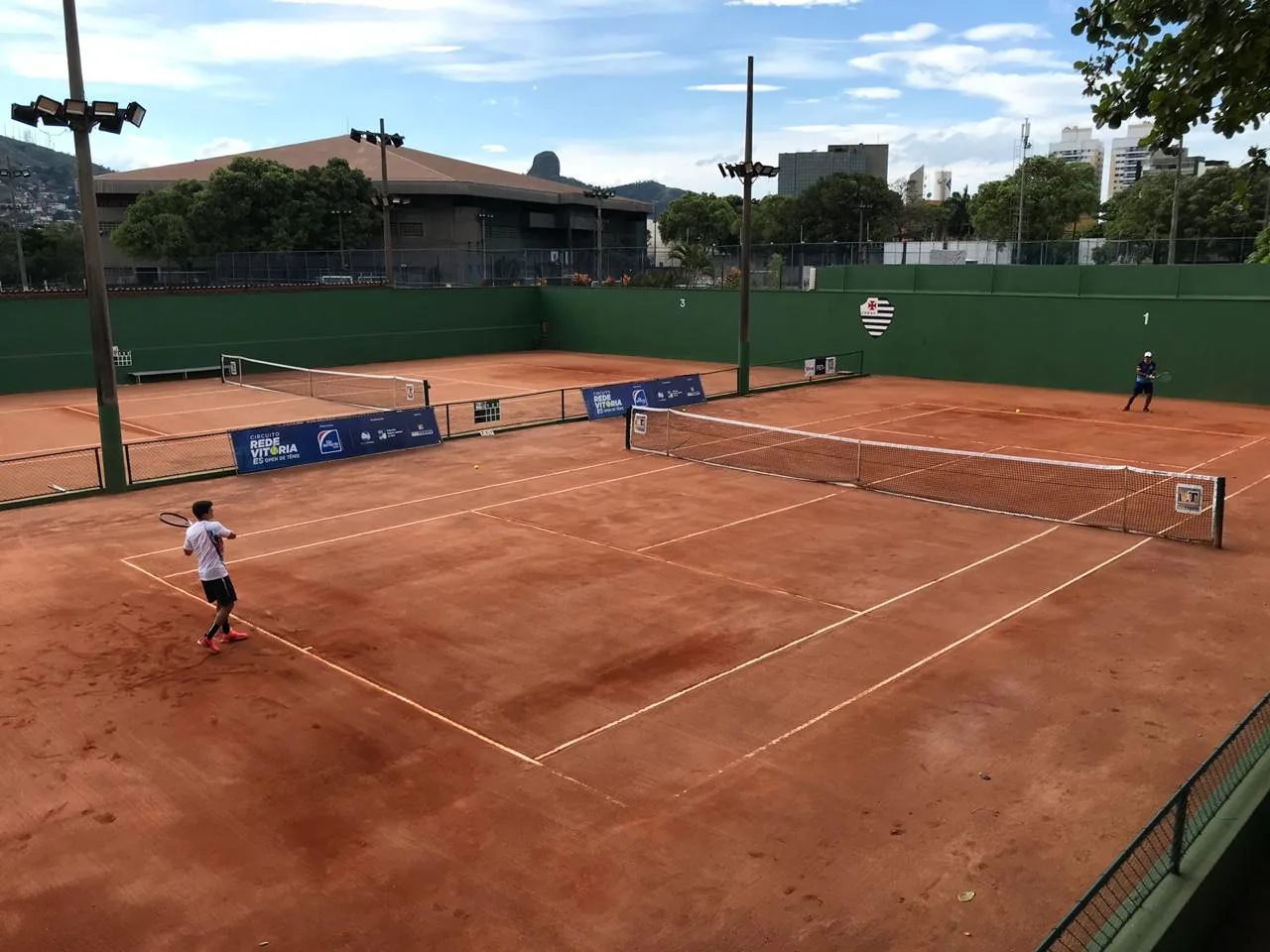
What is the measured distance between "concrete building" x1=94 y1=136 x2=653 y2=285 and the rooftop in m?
0.09

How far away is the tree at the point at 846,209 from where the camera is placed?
10156 cm

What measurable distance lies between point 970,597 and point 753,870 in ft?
23.7

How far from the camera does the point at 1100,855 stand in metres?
7.66

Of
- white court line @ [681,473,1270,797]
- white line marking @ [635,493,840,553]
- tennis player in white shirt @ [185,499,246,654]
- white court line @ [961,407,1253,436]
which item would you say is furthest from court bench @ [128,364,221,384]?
white court line @ [681,473,1270,797]

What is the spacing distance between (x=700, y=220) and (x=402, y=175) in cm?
3682

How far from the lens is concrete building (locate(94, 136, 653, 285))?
60219 millimetres

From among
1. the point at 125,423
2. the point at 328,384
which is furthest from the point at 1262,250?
the point at 125,423

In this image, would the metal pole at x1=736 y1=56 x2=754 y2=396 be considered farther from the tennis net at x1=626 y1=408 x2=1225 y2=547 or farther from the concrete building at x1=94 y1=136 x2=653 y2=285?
the concrete building at x1=94 y1=136 x2=653 y2=285

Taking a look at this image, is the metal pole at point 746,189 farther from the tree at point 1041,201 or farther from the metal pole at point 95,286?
the tree at point 1041,201

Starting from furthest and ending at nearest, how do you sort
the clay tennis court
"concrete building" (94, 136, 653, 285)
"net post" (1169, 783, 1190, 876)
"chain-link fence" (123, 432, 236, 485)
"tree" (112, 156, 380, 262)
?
"tree" (112, 156, 380, 262), "concrete building" (94, 136, 653, 285), "chain-link fence" (123, 432, 236, 485), the clay tennis court, "net post" (1169, 783, 1190, 876)

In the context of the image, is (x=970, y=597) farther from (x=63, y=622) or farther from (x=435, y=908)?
(x=63, y=622)

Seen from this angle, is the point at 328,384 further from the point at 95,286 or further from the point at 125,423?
the point at 95,286

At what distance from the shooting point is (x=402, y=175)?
87.3 metres

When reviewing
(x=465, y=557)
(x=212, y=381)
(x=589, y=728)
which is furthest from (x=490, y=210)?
(x=589, y=728)
